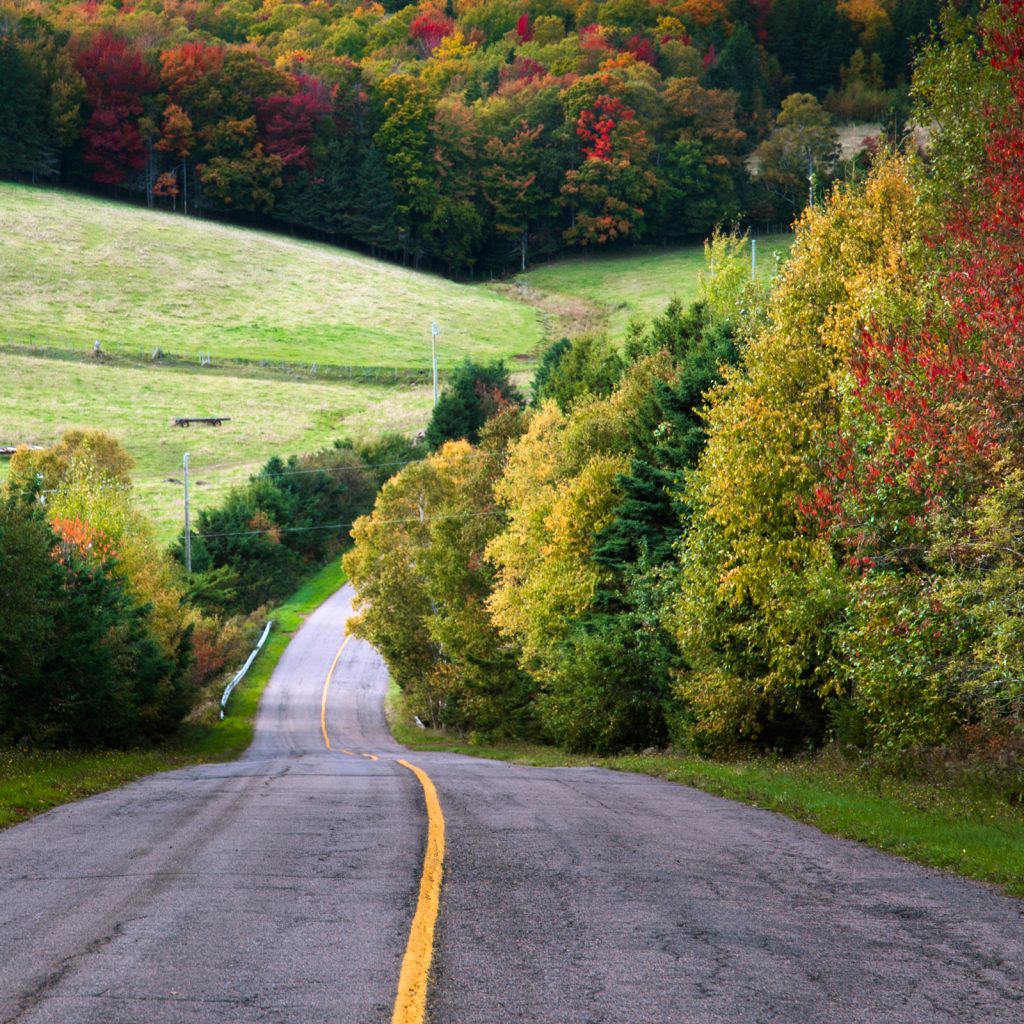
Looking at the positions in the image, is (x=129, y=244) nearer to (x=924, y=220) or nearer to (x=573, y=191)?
(x=573, y=191)

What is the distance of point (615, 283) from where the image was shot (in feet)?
432

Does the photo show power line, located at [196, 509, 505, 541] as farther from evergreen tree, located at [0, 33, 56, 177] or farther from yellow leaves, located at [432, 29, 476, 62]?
yellow leaves, located at [432, 29, 476, 62]

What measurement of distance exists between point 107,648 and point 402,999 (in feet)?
107

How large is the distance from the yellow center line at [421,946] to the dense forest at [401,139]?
129m

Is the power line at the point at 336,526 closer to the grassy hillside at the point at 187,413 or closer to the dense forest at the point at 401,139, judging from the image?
the grassy hillside at the point at 187,413

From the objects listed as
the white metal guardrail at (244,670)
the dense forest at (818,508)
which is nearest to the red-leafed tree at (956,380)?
the dense forest at (818,508)

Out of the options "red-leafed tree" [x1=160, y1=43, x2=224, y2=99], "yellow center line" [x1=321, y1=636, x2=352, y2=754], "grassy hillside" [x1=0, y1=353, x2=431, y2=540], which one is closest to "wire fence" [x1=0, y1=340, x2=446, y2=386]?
"grassy hillside" [x1=0, y1=353, x2=431, y2=540]

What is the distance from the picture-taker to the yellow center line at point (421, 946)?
21.8 feet

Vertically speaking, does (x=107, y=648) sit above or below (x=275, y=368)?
below

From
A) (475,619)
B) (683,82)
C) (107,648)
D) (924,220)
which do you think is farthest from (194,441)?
(683,82)

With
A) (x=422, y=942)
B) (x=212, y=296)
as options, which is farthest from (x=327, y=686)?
(x=212, y=296)

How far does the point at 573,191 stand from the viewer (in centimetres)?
14500

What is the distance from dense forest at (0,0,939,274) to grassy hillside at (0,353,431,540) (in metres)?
55.0

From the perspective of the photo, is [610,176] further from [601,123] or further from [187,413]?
[187,413]
